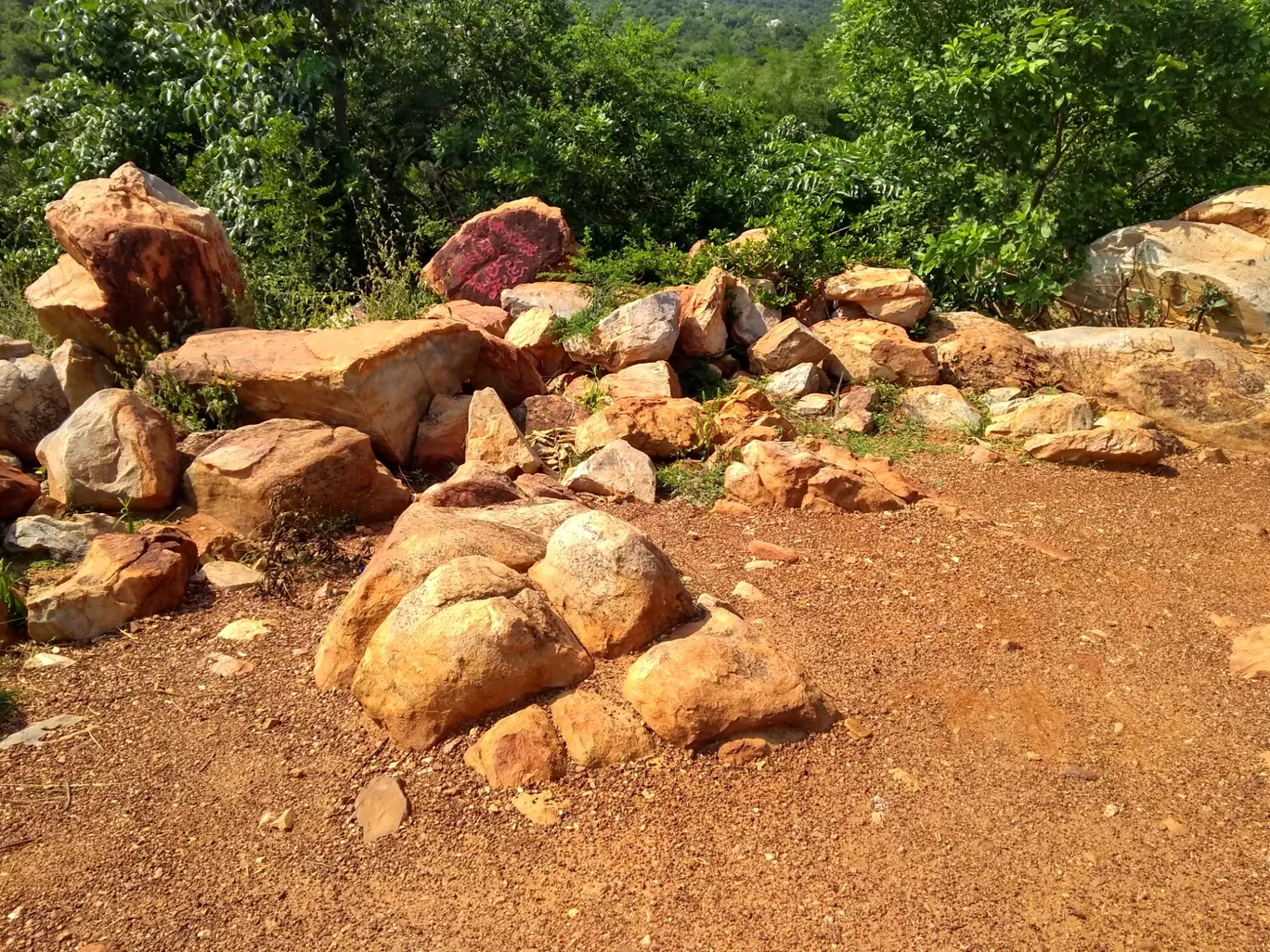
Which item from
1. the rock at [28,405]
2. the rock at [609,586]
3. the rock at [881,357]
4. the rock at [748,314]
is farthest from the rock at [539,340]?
the rock at [609,586]

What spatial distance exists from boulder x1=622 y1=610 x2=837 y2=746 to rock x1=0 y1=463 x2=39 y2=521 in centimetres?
289

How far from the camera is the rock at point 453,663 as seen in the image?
277 cm

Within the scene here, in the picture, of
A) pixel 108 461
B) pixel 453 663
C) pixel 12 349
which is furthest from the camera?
pixel 12 349

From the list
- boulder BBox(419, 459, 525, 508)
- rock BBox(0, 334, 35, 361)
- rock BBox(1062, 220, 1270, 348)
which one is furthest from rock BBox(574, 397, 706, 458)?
rock BBox(1062, 220, 1270, 348)

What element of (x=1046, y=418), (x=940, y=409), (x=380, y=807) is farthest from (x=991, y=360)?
(x=380, y=807)

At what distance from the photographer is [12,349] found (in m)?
5.23

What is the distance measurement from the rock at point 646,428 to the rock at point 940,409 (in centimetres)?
153

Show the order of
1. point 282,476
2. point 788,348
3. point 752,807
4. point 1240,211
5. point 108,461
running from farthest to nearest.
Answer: point 1240,211 → point 788,348 → point 108,461 → point 282,476 → point 752,807

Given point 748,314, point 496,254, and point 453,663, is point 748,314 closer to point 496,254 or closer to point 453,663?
point 496,254

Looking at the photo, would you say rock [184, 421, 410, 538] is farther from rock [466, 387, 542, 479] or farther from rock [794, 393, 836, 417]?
rock [794, 393, 836, 417]

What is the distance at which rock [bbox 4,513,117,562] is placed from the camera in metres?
3.86

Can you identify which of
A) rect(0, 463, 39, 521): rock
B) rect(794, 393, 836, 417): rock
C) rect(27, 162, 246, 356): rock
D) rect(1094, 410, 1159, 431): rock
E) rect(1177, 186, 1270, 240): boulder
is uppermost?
rect(27, 162, 246, 356): rock

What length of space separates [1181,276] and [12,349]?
24.1 feet

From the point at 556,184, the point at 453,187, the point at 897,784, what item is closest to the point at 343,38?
the point at 453,187
